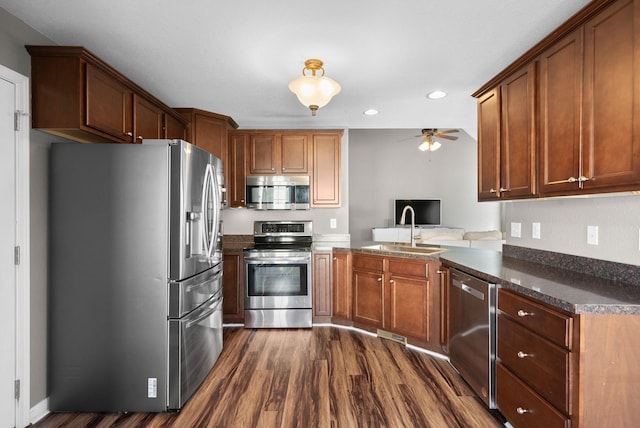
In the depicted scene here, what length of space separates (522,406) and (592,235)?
104cm

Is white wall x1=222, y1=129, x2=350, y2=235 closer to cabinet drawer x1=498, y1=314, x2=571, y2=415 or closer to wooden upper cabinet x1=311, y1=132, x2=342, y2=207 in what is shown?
wooden upper cabinet x1=311, y1=132, x2=342, y2=207

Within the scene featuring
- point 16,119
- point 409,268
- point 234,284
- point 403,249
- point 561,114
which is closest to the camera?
point 561,114

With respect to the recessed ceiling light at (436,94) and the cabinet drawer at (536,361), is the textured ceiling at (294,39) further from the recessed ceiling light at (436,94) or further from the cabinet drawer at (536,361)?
the cabinet drawer at (536,361)

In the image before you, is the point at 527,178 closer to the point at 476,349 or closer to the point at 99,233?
the point at 476,349

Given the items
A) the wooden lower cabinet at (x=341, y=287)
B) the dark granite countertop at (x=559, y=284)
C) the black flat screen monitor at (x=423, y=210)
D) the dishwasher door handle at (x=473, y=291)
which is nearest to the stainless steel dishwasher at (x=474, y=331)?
the dishwasher door handle at (x=473, y=291)

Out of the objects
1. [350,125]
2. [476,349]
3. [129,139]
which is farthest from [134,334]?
[350,125]

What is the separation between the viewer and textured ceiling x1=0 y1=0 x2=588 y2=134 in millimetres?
1878

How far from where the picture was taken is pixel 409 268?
307cm

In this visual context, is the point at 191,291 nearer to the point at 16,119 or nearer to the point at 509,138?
the point at 16,119

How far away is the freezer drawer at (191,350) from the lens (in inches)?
85.2

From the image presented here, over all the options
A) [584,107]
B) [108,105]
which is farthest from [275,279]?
[584,107]

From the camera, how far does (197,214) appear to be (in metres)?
2.34

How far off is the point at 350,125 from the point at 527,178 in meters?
2.59

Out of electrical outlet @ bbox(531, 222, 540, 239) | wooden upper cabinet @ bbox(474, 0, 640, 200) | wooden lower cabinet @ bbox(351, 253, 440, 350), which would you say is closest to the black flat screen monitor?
wooden lower cabinet @ bbox(351, 253, 440, 350)
